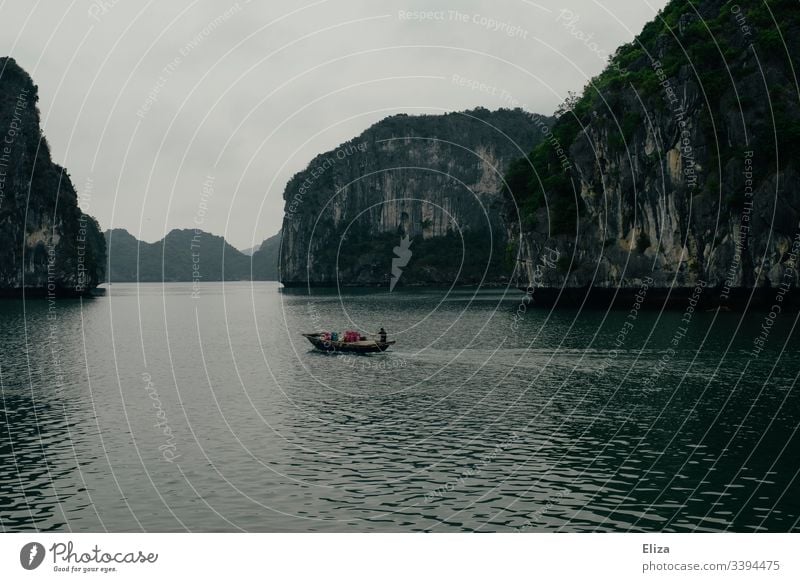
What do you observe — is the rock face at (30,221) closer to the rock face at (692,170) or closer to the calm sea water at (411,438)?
the calm sea water at (411,438)

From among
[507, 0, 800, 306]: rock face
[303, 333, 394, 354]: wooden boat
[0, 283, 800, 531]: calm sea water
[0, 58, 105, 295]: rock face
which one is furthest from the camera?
[0, 58, 105, 295]: rock face

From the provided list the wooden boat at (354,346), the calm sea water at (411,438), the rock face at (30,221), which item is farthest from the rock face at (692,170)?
the rock face at (30,221)

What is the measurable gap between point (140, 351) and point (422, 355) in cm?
3079

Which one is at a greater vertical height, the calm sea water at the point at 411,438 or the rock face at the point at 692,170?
the rock face at the point at 692,170

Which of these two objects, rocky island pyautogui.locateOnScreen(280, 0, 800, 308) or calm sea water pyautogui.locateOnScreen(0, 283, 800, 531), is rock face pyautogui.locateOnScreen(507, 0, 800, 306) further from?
calm sea water pyautogui.locateOnScreen(0, 283, 800, 531)

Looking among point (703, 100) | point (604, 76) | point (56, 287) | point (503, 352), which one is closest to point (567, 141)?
point (604, 76)

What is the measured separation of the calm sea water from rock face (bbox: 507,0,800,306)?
32.1 m

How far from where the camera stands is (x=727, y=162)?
101562 mm

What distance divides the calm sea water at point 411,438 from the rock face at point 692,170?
3209 cm

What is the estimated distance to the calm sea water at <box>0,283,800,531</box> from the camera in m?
24.1

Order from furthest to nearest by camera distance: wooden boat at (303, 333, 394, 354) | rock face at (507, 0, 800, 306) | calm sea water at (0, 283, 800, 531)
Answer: rock face at (507, 0, 800, 306), wooden boat at (303, 333, 394, 354), calm sea water at (0, 283, 800, 531)

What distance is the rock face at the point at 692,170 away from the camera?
97125 millimetres

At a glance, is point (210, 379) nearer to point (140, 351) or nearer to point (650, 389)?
point (140, 351)

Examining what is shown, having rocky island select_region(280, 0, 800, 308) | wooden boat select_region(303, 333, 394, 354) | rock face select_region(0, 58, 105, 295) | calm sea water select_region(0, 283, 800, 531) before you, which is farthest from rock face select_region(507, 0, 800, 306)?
rock face select_region(0, 58, 105, 295)
